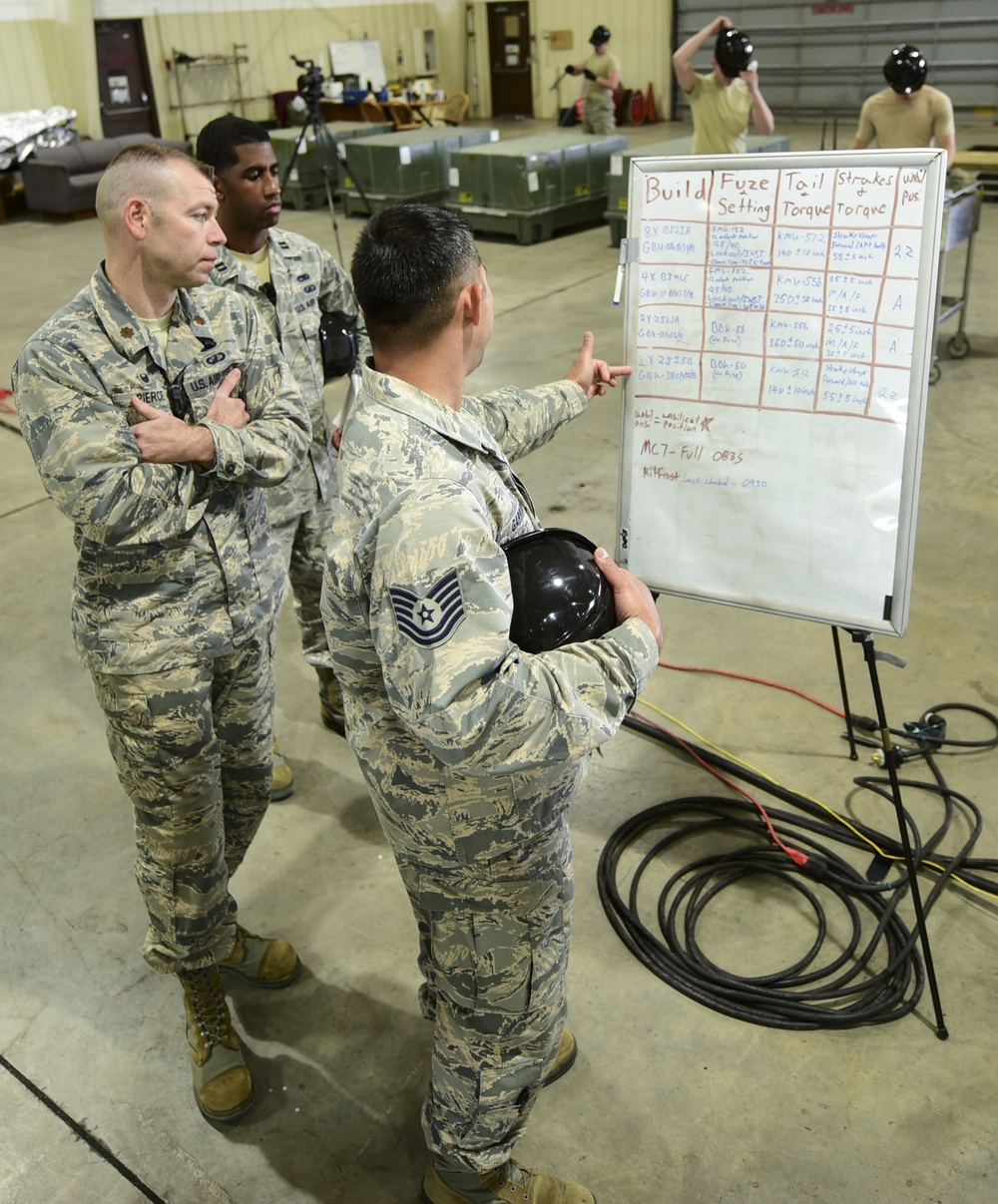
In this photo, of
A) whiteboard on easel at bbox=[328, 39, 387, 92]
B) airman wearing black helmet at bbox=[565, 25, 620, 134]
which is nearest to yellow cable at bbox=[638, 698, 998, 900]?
airman wearing black helmet at bbox=[565, 25, 620, 134]

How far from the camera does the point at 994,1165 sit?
205 centimetres

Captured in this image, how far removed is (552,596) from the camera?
1.50 meters

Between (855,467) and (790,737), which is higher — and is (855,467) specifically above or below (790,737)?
above

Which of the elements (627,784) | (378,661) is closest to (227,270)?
(378,661)

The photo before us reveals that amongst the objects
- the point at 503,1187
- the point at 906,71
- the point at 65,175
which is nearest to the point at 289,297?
the point at 503,1187

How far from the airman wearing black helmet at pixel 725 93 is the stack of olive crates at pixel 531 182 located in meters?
2.83

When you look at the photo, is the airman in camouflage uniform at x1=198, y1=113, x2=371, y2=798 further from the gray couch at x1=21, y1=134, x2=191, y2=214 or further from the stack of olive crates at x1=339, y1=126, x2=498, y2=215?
the gray couch at x1=21, y1=134, x2=191, y2=214

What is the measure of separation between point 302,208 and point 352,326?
1056cm

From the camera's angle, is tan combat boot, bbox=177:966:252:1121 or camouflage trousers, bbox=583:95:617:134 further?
camouflage trousers, bbox=583:95:617:134

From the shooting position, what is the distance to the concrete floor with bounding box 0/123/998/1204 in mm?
2117

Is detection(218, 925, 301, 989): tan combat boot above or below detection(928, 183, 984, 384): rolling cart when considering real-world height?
below

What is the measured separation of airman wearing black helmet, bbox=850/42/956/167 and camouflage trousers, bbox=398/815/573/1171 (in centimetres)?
570

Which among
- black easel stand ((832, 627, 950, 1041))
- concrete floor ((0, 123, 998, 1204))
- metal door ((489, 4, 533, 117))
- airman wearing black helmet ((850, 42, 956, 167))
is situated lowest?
concrete floor ((0, 123, 998, 1204))

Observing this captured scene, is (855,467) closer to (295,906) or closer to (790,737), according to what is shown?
(790,737)
